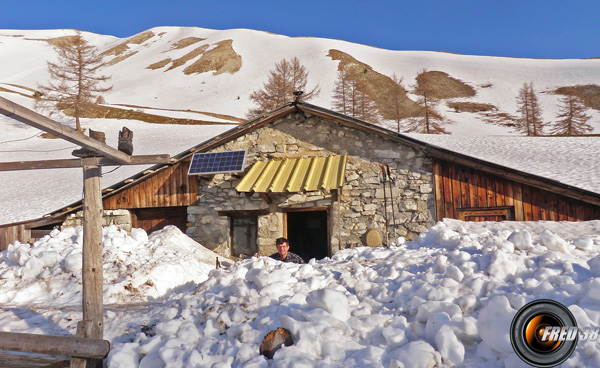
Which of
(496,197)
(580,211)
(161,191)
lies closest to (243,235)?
(161,191)

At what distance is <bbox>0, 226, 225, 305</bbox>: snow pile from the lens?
6.15 meters

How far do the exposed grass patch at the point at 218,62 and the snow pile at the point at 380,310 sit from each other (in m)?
72.2

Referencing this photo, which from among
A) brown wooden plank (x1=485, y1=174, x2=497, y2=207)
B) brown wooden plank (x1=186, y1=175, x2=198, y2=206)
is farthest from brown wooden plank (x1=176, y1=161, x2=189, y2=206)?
brown wooden plank (x1=485, y1=174, x2=497, y2=207)

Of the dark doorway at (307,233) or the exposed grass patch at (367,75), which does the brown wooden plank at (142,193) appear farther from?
the exposed grass patch at (367,75)

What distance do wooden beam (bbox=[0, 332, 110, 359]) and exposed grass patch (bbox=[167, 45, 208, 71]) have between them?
82663 millimetres

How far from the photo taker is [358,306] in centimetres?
415

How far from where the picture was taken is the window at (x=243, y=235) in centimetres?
1001

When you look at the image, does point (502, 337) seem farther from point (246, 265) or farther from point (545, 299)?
point (246, 265)

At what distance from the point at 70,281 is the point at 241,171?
4.36 metres

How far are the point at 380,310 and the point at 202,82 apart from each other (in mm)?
70121

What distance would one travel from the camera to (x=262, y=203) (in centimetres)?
957

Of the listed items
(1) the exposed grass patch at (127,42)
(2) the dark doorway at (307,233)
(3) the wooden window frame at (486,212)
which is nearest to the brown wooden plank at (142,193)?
(2) the dark doorway at (307,233)

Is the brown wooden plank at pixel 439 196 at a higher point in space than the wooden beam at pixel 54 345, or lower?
higher

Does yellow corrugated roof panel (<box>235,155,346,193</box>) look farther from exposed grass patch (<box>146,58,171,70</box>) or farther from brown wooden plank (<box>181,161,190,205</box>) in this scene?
exposed grass patch (<box>146,58,171,70</box>)
